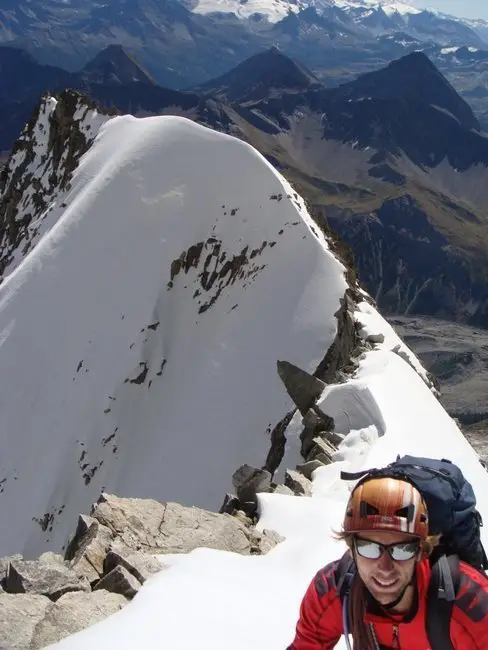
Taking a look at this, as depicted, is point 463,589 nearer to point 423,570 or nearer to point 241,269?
point 423,570

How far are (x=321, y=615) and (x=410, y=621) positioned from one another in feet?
2.78

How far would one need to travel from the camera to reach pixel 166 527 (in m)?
13.0

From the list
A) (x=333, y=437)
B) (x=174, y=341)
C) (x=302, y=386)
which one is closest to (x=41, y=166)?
(x=174, y=341)

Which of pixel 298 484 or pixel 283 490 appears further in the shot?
pixel 298 484

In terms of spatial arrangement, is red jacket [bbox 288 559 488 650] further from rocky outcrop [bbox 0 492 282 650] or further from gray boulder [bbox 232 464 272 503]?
gray boulder [bbox 232 464 272 503]

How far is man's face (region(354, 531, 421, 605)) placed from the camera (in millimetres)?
5016

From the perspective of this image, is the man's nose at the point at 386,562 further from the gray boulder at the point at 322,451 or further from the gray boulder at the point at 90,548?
the gray boulder at the point at 322,451

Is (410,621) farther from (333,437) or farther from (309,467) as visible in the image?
(333,437)

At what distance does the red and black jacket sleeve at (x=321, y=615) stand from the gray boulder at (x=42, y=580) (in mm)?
5300

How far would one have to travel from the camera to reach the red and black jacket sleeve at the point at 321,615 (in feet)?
18.1

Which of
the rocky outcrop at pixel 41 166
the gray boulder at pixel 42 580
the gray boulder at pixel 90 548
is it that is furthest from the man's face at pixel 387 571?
the rocky outcrop at pixel 41 166

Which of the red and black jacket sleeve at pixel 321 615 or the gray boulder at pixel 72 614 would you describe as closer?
the red and black jacket sleeve at pixel 321 615

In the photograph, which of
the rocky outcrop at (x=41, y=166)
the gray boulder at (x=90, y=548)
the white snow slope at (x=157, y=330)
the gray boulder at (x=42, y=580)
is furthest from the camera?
the rocky outcrop at (x=41, y=166)

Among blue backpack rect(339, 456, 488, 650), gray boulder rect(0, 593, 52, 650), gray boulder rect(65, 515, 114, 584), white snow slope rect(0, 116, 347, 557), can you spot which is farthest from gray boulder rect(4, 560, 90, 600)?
white snow slope rect(0, 116, 347, 557)
